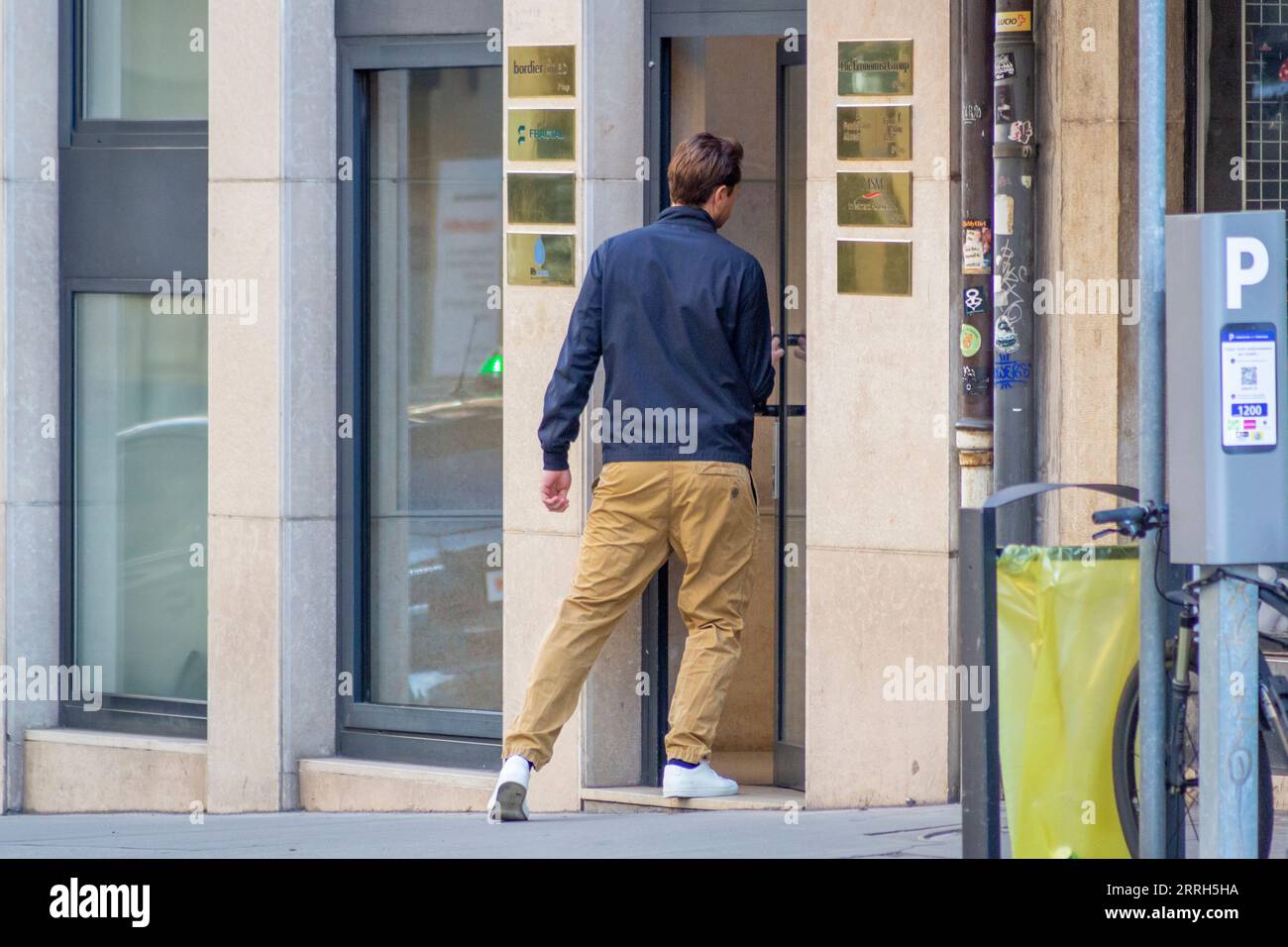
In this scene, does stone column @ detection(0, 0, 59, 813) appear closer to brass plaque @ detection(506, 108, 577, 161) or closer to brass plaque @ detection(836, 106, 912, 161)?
brass plaque @ detection(506, 108, 577, 161)

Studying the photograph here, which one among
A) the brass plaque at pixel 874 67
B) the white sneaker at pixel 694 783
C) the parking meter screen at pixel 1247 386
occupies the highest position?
the brass plaque at pixel 874 67

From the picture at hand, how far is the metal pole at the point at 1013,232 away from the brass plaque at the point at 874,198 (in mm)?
340

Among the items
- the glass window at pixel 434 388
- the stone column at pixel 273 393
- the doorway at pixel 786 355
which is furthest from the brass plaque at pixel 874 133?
the stone column at pixel 273 393

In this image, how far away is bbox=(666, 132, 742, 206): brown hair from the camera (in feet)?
20.7

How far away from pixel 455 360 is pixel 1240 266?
15.7 feet

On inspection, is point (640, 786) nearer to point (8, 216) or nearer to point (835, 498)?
point (835, 498)

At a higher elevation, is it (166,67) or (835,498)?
(166,67)

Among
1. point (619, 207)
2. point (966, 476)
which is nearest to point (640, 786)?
point (966, 476)

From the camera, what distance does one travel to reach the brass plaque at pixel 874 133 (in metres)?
6.68

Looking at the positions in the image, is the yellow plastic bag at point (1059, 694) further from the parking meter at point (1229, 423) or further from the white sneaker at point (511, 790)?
the white sneaker at point (511, 790)

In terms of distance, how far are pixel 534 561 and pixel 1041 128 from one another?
8.37 ft

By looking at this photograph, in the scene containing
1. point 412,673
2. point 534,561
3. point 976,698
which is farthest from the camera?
point 412,673

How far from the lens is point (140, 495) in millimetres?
9023
